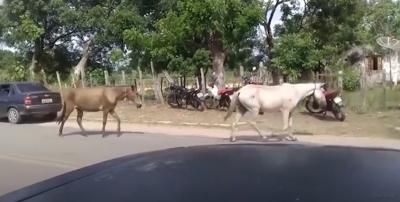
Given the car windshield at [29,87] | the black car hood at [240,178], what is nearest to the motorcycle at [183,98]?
the car windshield at [29,87]

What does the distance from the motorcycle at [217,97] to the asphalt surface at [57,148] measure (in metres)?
5.32

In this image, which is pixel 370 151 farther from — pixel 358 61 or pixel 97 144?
pixel 358 61

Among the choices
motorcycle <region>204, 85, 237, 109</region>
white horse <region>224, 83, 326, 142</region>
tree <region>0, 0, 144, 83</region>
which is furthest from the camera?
tree <region>0, 0, 144, 83</region>

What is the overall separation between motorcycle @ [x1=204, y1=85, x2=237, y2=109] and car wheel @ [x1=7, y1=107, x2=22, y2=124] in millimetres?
Answer: 7119

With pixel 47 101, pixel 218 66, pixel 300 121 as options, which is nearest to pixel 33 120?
pixel 47 101

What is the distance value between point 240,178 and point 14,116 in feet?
72.8

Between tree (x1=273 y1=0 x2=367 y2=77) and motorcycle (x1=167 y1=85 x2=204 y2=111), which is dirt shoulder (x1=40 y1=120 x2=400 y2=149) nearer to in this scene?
motorcycle (x1=167 y1=85 x2=204 y2=111)

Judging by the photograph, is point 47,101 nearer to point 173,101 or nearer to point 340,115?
point 173,101

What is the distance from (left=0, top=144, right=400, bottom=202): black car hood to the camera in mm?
2369

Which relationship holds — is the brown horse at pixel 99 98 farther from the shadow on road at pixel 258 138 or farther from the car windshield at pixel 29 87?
the car windshield at pixel 29 87

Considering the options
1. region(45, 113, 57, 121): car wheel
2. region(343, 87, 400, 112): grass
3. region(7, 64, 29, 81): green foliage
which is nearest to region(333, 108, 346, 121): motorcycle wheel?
region(343, 87, 400, 112): grass

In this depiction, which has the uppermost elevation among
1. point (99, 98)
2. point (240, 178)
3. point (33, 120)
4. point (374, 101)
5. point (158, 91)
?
point (240, 178)

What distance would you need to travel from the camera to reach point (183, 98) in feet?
81.4

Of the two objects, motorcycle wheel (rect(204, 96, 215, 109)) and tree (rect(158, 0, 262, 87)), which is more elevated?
tree (rect(158, 0, 262, 87))
